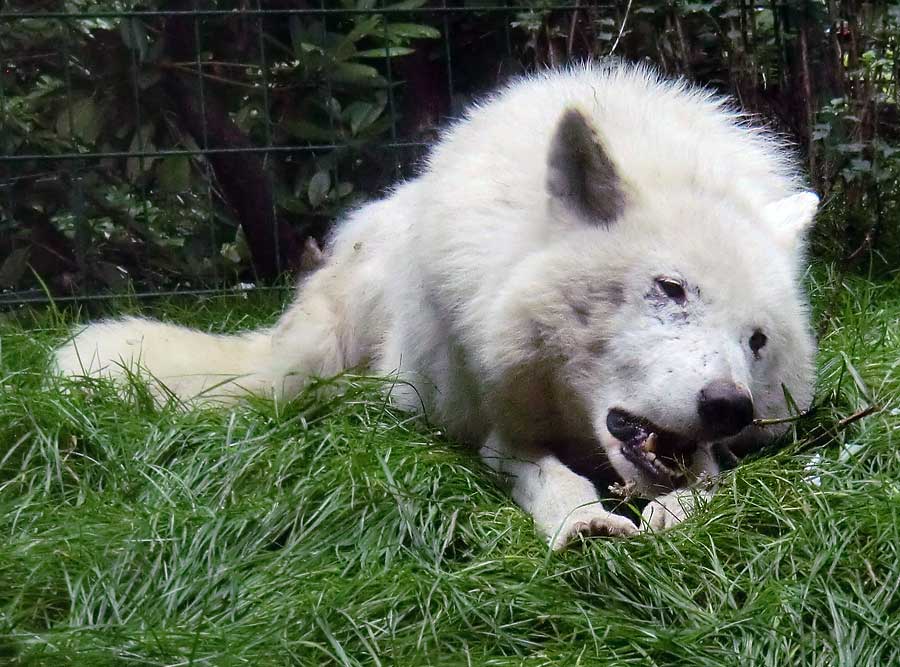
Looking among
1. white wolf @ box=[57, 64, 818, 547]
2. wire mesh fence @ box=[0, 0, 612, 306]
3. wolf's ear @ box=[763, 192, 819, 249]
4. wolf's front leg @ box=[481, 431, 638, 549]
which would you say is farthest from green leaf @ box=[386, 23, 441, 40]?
wolf's front leg @ box=[481, 431, 638, 549]

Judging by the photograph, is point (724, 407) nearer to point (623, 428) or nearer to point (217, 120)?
point (623, 428)

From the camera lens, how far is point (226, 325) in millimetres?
5375

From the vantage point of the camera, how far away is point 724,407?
285 cm

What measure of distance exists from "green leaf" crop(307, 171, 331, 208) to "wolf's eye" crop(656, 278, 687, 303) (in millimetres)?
3262

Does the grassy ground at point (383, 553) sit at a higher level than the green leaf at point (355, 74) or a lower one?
lower

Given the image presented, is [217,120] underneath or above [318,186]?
above

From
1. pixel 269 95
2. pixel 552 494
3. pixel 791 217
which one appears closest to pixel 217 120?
pixel 269 95

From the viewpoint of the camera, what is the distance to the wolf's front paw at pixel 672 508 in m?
2.93

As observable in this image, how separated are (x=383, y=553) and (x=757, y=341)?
1.17 m

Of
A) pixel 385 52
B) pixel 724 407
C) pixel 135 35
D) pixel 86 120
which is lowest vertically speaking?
pixel 724 407

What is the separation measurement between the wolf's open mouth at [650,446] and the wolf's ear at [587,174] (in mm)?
566

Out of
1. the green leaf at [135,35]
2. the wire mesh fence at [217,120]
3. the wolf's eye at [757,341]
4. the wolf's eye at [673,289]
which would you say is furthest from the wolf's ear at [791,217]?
the green leaf at [135,35]

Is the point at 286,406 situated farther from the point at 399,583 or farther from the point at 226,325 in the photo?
the point at 226,325

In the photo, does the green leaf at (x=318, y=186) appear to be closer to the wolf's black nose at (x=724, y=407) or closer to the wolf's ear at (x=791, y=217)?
the wolf's ear at (x=791, y=217)
